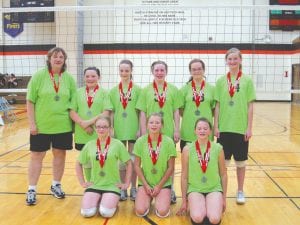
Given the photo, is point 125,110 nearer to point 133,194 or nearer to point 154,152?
point 154,152

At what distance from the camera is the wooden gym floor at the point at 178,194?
3.83 meters

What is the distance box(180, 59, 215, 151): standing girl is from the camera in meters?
4.19

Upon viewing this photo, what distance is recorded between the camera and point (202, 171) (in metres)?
3.87

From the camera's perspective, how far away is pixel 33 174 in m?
4.35

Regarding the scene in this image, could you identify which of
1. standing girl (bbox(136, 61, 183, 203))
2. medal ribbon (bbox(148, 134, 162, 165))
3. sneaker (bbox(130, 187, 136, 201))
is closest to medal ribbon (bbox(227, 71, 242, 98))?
standing girl (bbox(136, 61, 183, 203))

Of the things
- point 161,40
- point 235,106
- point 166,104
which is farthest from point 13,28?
point 235,106

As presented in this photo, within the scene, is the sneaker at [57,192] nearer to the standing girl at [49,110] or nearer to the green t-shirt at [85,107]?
the standing girl at [49,110]

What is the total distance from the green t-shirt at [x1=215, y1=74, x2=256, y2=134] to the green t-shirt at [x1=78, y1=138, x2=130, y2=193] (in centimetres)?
109

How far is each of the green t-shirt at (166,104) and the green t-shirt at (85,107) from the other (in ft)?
1.20

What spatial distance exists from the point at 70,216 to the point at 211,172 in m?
1.44

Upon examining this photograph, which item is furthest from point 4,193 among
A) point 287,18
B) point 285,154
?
point 287,18

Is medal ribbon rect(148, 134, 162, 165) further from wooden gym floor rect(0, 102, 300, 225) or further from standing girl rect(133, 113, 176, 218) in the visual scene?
wooden gym floor rect(0, 102, 300, 225)

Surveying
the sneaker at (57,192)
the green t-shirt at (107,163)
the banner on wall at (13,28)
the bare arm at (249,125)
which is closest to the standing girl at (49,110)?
the sneaker at (57,192)

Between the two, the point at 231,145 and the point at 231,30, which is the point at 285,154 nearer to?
the point at 231,145
